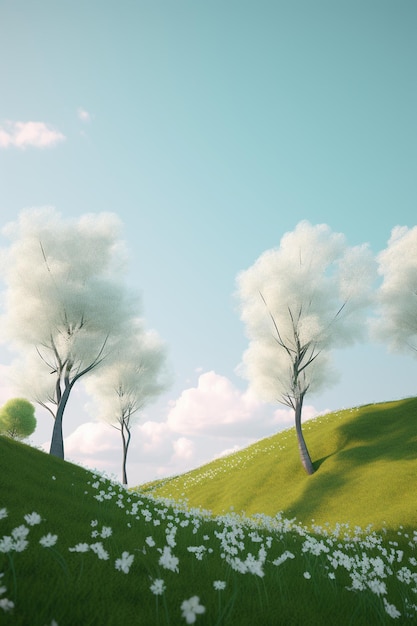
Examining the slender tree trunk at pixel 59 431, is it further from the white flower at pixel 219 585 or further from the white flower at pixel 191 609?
the white flower at pixel 191 609

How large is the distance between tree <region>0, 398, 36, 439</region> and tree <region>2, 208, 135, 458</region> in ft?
53.3

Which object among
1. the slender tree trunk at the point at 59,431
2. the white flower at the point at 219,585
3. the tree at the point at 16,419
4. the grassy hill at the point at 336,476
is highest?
the tree at the point at 16,419

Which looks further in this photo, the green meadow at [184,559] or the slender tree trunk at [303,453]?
the slender tree trunk at [303,453]

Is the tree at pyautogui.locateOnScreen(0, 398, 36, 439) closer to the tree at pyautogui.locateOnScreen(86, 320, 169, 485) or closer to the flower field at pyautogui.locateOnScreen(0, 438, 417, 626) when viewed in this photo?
the tree at pyautogui.locateOnScreen(86, 320, 169, 485)

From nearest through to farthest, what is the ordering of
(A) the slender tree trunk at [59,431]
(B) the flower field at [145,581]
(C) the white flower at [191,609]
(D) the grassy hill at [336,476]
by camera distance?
(C) the white flower at [191,609] → (B) the flower field at [145,581] → (D) the grassy hill at [336,476] → (A) the slender tree trunk at [59,431]

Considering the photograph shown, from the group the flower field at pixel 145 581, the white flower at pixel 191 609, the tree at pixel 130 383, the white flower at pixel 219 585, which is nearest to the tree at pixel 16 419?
the tree at pixel 130 383

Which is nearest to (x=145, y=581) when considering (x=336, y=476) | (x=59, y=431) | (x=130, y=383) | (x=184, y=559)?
(x=184, y=559)

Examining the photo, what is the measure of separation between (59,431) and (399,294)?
90.2ft

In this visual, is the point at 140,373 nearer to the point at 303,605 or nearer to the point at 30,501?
the point at 30,501

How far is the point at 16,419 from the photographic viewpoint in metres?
43.7

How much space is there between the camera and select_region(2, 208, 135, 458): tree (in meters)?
28.0

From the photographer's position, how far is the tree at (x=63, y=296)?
91.8ft

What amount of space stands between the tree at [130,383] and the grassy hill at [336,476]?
1275 centimetres

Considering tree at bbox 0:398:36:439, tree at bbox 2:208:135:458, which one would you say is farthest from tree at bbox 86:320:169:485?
tree at bbox 2:208:135:458
